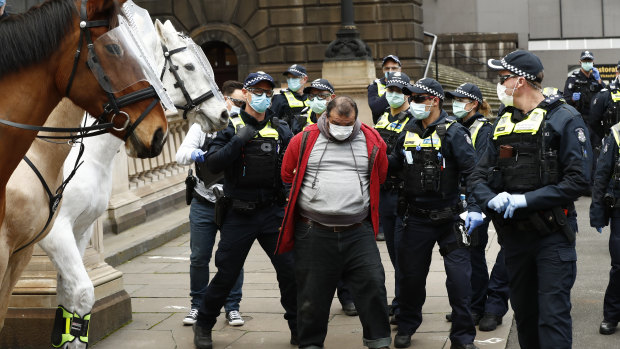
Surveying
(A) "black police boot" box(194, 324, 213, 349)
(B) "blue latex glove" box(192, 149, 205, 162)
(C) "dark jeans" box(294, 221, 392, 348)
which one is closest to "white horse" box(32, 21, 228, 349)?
(B) "blue latex glove" box(192, 149, 205, 162)

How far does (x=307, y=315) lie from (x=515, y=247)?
5.17 feet

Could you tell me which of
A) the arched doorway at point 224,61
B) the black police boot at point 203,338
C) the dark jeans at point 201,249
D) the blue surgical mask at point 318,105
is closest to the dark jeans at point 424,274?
the black police boot at point 203,338

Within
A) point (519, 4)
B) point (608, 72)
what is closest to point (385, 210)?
point (608, 72)

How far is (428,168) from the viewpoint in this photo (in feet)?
23.4

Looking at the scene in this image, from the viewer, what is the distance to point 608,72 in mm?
27531

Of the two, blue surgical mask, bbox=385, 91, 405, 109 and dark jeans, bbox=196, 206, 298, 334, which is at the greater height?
blue surgical mask, bbox=385, 91, 405, 109

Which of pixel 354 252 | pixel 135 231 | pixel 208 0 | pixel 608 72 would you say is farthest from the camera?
pixel 608 72

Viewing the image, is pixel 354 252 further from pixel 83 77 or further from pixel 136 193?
pixel 136 193

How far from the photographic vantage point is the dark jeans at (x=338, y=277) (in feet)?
20.7

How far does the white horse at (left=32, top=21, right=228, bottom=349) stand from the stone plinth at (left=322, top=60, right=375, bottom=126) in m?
10.4

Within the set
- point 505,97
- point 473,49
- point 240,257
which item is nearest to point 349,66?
point 240,257

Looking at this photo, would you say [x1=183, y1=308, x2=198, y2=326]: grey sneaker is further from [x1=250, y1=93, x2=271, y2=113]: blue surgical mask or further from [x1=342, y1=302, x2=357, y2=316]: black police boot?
[x1=250, y1=93, x2=271, y2=113]: blue surgical mask

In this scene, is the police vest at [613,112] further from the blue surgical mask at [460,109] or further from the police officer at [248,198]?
the police officer at [248,198]

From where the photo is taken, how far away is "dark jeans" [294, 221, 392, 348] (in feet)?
20.7
